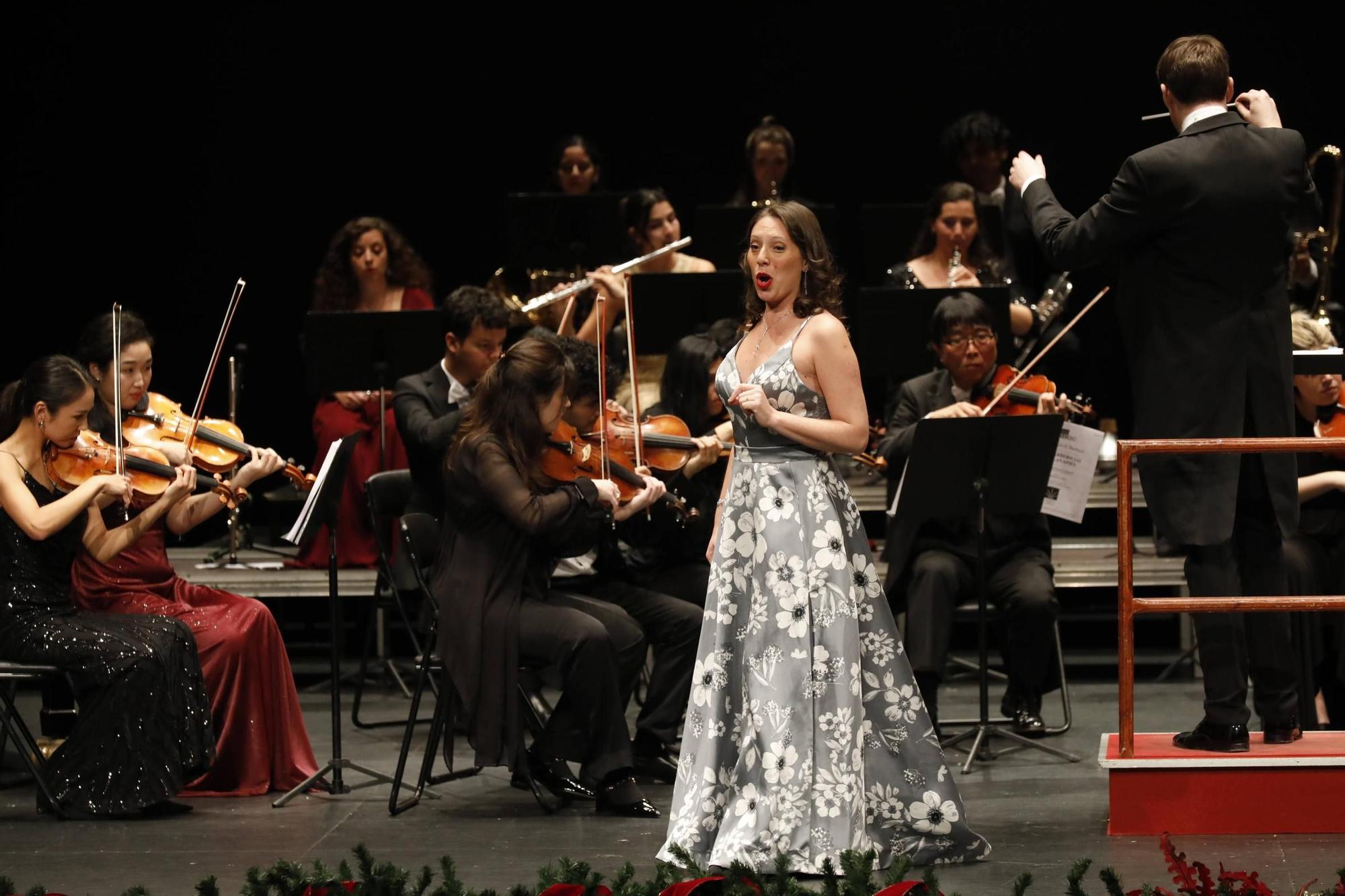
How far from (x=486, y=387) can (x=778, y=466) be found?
109 cm

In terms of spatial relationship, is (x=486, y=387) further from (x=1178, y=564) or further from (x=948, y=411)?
(x=1178, y=564)

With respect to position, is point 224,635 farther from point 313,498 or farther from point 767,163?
point 767,163

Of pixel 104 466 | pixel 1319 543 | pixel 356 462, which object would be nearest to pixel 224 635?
pixel 104 466

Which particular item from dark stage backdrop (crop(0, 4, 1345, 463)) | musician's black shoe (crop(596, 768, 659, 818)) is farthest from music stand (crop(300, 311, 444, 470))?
musician's black shoe (crop(596, 768, 659, 818))

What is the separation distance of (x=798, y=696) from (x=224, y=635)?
1.89m

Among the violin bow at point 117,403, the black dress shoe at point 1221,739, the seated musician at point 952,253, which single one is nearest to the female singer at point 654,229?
the seated musician at point 952,253

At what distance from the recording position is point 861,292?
20.0ft

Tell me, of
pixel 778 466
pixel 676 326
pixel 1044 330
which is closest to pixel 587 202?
pixel 676 326

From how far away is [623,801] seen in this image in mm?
4633

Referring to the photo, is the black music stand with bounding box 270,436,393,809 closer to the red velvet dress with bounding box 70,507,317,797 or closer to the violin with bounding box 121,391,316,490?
the red velvet dress with bounding box 70,507,317,797

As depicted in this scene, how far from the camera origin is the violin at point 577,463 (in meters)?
4.93

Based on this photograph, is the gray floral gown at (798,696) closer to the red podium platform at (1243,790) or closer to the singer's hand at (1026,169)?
the red podium platform at (1243,790)

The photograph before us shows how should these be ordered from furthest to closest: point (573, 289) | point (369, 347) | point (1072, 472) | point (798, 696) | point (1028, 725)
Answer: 1. point (573, 289)
2. point (369, 347)
3. point (1028, 725)
4. point (1072, 472)
5. point (798, 696)

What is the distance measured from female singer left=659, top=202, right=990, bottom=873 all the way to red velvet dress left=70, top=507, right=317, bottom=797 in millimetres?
1477
